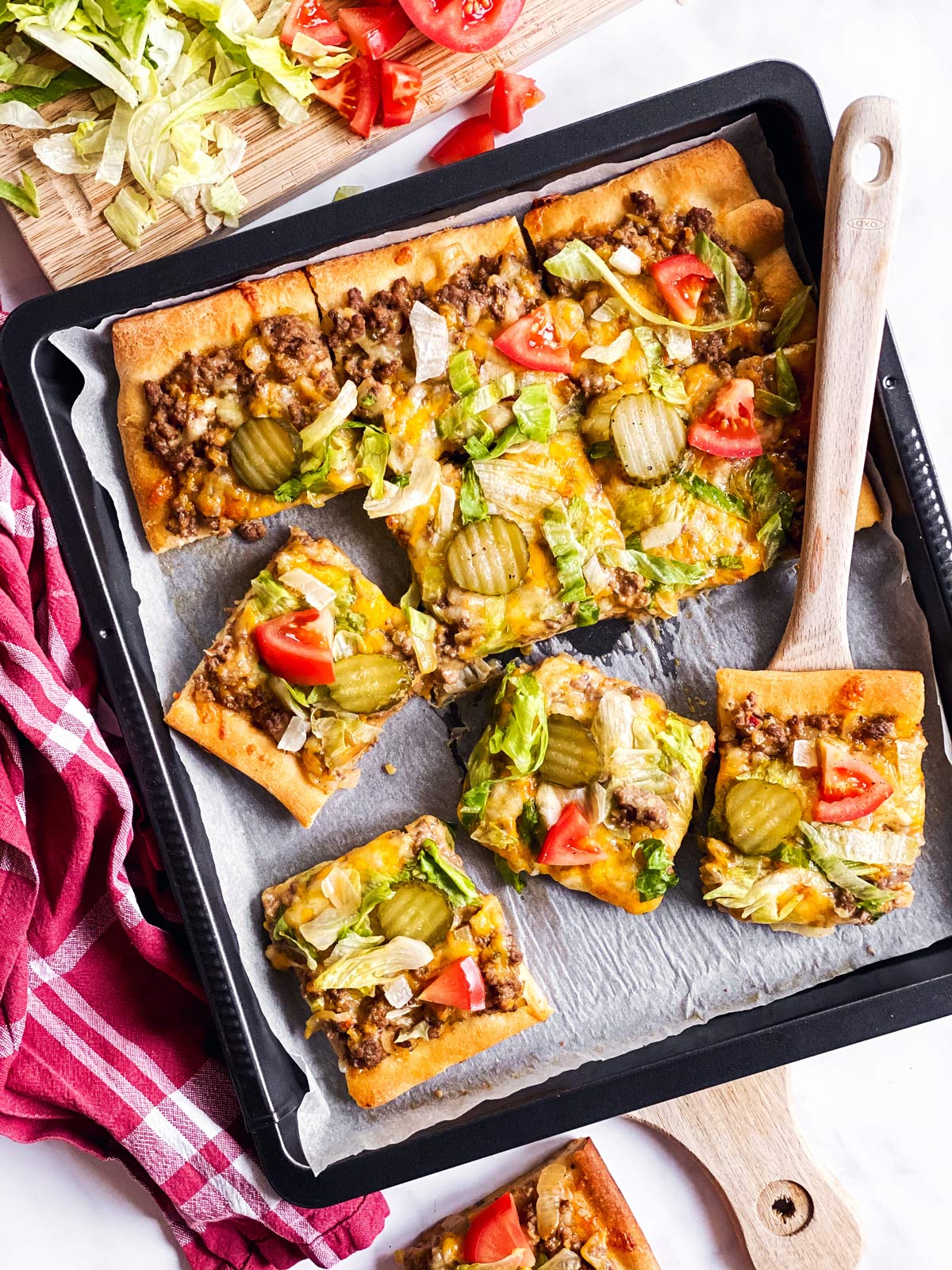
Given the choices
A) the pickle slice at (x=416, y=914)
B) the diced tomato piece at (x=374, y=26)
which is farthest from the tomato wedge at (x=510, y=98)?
the pickle slice at (x=416, y=914)

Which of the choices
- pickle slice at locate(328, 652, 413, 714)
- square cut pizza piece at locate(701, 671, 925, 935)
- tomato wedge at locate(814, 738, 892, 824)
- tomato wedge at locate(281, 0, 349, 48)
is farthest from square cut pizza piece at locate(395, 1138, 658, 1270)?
tomato wedge at locate(281, 0, 349, 48)

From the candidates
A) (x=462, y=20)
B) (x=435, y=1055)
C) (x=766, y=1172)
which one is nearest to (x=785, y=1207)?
(x=766, y=1172)

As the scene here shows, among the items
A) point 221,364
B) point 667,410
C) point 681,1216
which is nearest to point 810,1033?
point 681,1216

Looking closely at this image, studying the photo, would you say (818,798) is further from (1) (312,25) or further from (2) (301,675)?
(1) (312,25)

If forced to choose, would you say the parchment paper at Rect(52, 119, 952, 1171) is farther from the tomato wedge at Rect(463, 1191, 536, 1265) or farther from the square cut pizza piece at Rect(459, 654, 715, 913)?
the tomato wedge at Rect(463, 1191, 536, 1265)

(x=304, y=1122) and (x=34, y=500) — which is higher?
(x=34, y=500)

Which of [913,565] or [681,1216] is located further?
[681,1216]

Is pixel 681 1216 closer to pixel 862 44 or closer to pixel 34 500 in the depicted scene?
pixel 34 500
